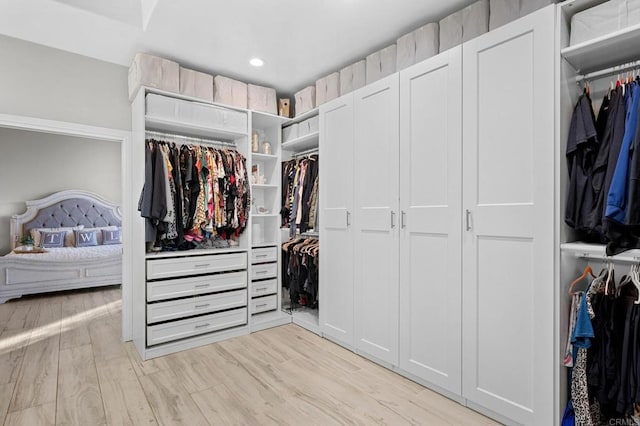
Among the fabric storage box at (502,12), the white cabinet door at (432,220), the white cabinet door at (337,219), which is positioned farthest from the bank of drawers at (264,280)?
the fabric storage box at (502,12)

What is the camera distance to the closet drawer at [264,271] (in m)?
3.49

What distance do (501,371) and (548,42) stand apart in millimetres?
1818

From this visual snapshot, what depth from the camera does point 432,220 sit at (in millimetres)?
2223

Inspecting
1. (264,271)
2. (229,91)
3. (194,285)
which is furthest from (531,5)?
(194,285)

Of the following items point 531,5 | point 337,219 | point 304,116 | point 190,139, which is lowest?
point 337,219

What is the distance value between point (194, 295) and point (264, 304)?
2.77 ft

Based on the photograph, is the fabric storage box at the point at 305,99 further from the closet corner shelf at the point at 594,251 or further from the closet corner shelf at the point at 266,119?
the closet corner shelf at the point at 594,251

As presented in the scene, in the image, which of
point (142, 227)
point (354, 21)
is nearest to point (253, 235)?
point (142, 227)

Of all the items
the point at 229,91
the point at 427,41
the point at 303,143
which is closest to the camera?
the point at 427,41

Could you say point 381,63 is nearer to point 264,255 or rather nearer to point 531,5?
point 531,5

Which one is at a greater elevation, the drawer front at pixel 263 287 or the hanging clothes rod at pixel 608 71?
the hanging clothes rod at pixel 608 71

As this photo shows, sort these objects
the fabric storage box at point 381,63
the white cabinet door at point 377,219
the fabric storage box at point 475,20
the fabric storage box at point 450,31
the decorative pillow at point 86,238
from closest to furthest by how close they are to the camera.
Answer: the fabric storage box at point 475,20 → the fabric storage box at point 450,31 → the white cabinet door at point 377,219 → the fabric storage box at point 381,63 → the decorative pillow at point 86,238

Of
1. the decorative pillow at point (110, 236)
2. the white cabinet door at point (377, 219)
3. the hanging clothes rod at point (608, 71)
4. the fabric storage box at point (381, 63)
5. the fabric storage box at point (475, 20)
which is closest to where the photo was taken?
the hanging clothes rod at point (608, 71)

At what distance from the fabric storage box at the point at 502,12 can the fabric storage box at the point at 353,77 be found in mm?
1062
